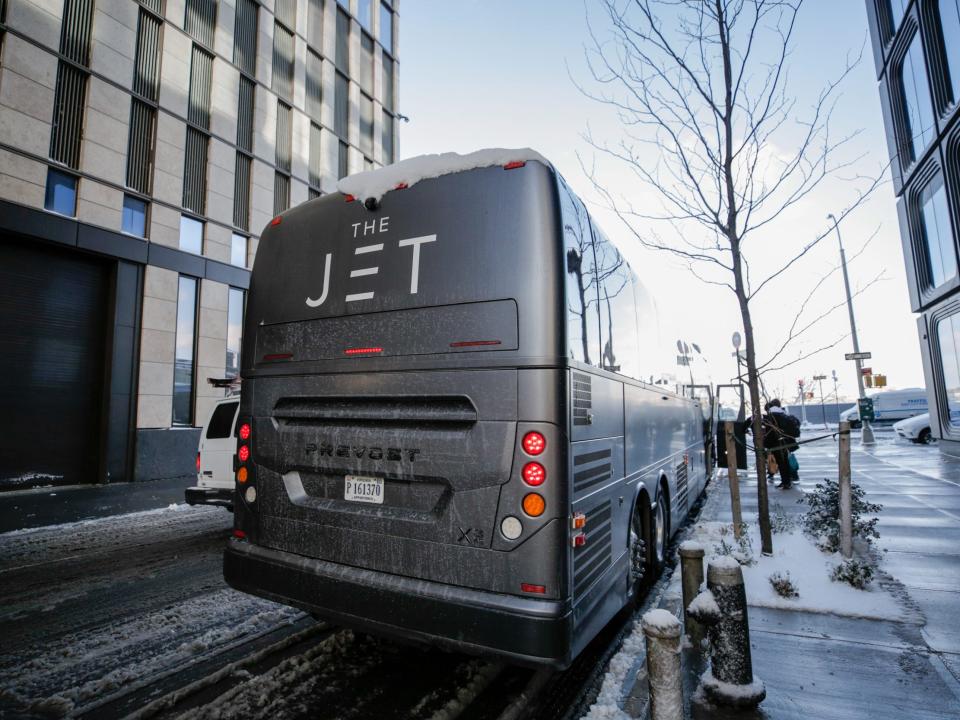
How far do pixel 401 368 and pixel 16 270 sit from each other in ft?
45.6

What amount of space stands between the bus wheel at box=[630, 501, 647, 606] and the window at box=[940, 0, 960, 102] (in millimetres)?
18734

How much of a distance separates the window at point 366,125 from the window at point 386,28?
406 cm

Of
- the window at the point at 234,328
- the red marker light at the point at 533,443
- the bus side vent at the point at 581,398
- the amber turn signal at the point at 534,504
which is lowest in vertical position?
the amber turn signal at the point at 534,504

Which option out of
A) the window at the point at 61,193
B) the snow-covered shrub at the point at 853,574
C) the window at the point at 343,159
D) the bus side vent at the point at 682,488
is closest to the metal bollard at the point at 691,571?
the snow-covered shrub at the point at 853,574

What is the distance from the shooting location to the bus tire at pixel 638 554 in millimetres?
4359

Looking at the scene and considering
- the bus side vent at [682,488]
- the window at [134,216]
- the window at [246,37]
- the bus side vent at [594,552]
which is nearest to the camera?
the bus side vent at [594,552]

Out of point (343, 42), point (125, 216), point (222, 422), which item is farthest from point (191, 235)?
point (343, 42)

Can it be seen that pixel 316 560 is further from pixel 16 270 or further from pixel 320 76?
pixel 320 76

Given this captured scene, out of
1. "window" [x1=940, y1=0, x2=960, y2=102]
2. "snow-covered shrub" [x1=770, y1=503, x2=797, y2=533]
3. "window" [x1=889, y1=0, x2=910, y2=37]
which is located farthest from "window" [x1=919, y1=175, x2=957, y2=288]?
"snow-covered shrub" [x1=770, y1=503, x2=797, y2=533]

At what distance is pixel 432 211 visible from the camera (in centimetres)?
329

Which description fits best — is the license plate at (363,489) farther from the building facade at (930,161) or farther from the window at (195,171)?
the building facade at (930,161)

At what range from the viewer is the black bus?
2.78 metres

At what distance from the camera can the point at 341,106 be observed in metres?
23.1

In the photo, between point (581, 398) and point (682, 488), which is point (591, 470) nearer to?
point (581, 398)
